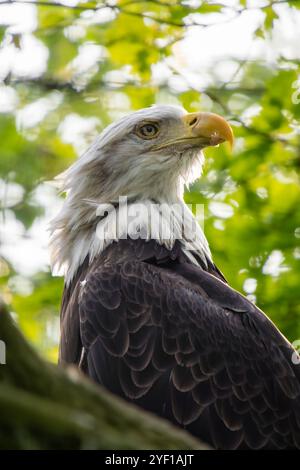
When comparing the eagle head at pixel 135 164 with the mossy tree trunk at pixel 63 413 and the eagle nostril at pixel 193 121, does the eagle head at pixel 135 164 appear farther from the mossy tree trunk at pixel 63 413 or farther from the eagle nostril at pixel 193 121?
the mossy tree trunk at pixel 63 413

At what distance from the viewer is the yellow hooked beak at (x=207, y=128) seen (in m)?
6.38

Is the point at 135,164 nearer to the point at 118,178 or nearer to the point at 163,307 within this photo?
the point at 118,178

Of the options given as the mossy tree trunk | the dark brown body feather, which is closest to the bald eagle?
the dark brown body feather

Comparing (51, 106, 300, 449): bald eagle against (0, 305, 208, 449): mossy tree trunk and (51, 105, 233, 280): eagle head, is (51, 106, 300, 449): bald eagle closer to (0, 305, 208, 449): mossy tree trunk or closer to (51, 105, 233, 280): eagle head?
(51, 105, 233, 280): eagle head

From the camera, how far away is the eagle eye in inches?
262

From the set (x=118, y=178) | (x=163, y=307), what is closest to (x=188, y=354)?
(x=163, y=307)

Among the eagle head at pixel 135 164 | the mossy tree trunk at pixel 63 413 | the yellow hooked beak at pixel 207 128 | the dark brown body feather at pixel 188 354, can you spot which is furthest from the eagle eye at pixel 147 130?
the mossy tree trunk at pixel 63 413

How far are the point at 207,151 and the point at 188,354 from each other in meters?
3.23

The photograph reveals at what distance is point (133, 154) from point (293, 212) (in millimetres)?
1802

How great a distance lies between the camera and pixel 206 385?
4934 mm

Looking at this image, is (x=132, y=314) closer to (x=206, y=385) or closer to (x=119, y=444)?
(x=206, y=385)

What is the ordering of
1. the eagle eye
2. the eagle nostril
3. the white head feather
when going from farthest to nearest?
1. the eagle eye
2. the eagle nostril
3. the white head feather

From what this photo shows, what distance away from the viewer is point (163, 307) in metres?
5.20
